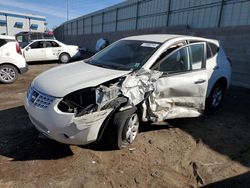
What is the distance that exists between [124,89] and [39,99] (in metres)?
1.20

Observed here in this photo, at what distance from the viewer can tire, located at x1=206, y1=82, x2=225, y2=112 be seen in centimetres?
590

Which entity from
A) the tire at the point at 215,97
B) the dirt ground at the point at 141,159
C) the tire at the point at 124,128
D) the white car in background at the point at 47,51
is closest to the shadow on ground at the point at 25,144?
the dirt ground at the point at 141,159

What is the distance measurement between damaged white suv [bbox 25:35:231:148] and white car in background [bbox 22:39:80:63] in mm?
10521

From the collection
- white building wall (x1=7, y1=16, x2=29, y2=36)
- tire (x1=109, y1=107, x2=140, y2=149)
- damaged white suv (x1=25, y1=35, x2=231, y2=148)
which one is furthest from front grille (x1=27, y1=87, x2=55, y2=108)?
white building wall (x1=7, y1=16, x2=29, y2=36)

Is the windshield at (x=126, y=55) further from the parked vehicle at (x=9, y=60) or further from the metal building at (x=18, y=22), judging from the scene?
the metal building at (x=18, y=22)

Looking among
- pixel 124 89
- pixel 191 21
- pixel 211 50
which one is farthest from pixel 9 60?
pixel 191 21

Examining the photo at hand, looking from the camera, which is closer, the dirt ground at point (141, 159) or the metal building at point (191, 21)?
the dirt ground at point (141, 159)

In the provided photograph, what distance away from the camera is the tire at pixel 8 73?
345 inches

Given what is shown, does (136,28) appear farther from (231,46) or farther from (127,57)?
(127,57)

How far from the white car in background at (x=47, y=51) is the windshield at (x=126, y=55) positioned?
1052 cm

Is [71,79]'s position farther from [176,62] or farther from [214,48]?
[214,48]

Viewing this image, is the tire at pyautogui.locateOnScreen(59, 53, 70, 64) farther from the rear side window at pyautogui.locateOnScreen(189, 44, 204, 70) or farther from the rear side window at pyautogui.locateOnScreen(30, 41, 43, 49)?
the rear side window at pyautogui.locateOnScreen(189, 44, 204, 70)

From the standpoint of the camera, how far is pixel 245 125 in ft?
18.2

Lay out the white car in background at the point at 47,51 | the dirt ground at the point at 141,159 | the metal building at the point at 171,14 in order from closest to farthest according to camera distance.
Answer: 1. the dirt ground at the point at 141,159
2. the metal building at the point at 171,14
3. the white car in background at the point at 47,51
